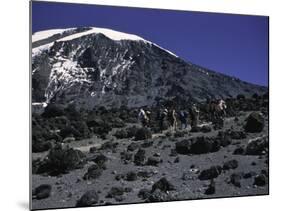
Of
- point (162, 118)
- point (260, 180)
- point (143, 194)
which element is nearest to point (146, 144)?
point (162, 118)

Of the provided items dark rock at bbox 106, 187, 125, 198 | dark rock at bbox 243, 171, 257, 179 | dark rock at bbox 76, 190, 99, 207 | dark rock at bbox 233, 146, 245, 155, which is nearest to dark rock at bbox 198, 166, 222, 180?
dark rock at bbox 233, 146, 245, 155

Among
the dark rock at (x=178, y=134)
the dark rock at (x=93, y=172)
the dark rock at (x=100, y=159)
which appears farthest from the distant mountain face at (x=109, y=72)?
the dark rock at (x=93, y=172)

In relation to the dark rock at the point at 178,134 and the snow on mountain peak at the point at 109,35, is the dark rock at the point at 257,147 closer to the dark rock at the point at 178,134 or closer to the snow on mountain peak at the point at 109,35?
the dark rock at the point at 178,134

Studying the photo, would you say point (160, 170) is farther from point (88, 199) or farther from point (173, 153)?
point (88, 199)

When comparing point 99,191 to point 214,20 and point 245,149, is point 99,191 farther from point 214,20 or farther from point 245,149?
point 214,20

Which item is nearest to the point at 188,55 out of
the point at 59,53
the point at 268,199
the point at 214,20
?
the point at 214,20

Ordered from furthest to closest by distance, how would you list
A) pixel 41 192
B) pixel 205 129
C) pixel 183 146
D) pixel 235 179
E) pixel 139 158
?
pixel 235 179
pixel 205 129
pixel 183 146
pixel 139 158
pixel 41 192

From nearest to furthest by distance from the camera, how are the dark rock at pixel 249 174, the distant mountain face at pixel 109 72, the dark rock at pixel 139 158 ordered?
the distant mountain face at pixel 109 72, the dark rock at pixel 139 158, the dark rock at pixel 249 174
